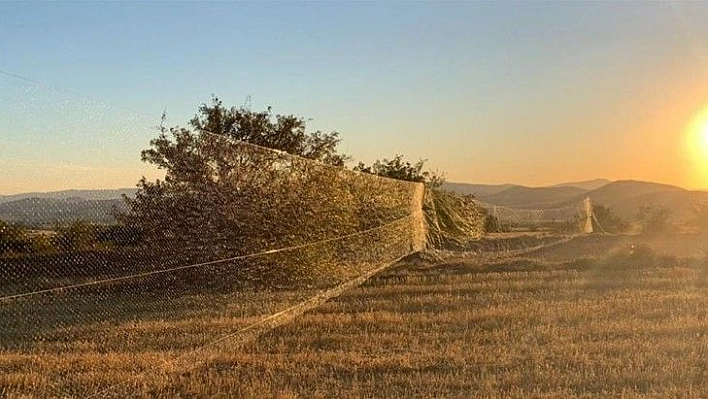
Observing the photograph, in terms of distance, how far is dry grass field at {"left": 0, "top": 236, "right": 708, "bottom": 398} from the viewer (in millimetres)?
7844

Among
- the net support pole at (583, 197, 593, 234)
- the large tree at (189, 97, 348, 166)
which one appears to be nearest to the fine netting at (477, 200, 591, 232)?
the net support pole at (583, 197, 593, 234)

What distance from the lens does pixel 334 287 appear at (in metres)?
14.7

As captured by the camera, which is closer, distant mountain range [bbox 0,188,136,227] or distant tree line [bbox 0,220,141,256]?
distant tree line [bbox 0,220,141,256]

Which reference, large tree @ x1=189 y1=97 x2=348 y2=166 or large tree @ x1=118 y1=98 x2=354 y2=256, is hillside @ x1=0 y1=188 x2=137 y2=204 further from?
large tree @ x1=189 y1=97 x2=348 y2=166

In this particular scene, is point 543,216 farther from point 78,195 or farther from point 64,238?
point 64,238

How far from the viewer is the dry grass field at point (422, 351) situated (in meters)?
7.84

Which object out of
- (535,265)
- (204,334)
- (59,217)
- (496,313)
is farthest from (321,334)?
(535,265)

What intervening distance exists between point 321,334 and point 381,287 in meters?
5.24

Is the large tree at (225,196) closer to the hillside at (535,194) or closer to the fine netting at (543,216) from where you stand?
the fine netting at (543,216)

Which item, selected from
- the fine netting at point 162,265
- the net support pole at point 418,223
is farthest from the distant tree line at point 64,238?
the net support pole at point 418,223

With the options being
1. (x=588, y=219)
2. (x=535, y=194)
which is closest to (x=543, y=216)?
(x=588, y=219)

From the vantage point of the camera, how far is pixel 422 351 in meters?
9.55

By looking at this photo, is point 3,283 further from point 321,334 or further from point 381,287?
point 381,287

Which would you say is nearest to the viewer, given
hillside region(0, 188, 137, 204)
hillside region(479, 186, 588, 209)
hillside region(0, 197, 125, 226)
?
hillside region(0, 197, 125, 226)
